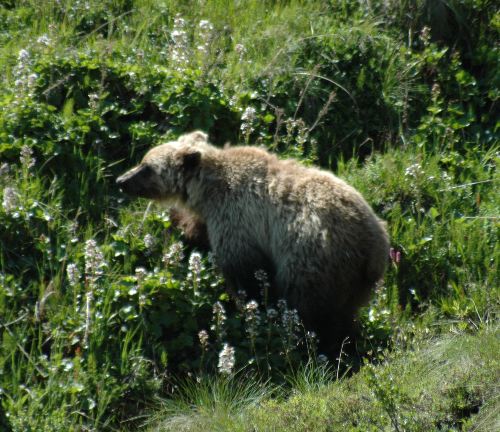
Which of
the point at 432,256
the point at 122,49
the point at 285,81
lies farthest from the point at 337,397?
the point at 122,49

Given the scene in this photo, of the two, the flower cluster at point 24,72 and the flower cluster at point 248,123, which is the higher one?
the flower cluster at point 24,72

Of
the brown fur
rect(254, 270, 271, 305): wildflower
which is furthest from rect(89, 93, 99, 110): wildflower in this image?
rect(254, 270, 271, 305): wildflower

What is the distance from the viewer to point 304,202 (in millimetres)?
7094

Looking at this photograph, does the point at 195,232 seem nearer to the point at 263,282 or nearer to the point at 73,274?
the point at 263,282

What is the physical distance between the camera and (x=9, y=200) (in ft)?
23.5

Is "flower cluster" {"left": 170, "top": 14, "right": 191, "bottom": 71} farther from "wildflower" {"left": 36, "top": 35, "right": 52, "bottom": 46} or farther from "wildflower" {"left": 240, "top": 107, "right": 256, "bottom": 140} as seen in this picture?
"wildflower" {"left": 36, "top": 35, "right": 52, "bottom": 46}

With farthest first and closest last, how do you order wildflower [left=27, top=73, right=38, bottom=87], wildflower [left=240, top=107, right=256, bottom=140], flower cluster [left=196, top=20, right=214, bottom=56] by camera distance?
1. flower cluster [left=196, top=20, right=214, bottom=56]
2. wildflower [left=240, top=107, right=256, bottom=140]
3. wildflower [left=27, top=73, right=38, bottom=87]

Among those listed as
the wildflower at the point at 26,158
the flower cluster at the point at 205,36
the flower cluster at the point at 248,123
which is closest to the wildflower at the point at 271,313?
the flower cluster at the point at 248,123

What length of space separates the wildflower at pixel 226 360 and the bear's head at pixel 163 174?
185 cm

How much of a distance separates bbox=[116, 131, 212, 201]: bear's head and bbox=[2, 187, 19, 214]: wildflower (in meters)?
0.91

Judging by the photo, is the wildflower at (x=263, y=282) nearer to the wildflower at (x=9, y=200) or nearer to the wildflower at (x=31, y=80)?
the wildflower at (x=9, y=200)

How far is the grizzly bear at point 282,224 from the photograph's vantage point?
22.9 ft

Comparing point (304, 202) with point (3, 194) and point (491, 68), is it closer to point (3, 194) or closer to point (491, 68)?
point (3, 194)

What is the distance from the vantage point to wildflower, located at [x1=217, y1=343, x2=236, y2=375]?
20.3 ft
